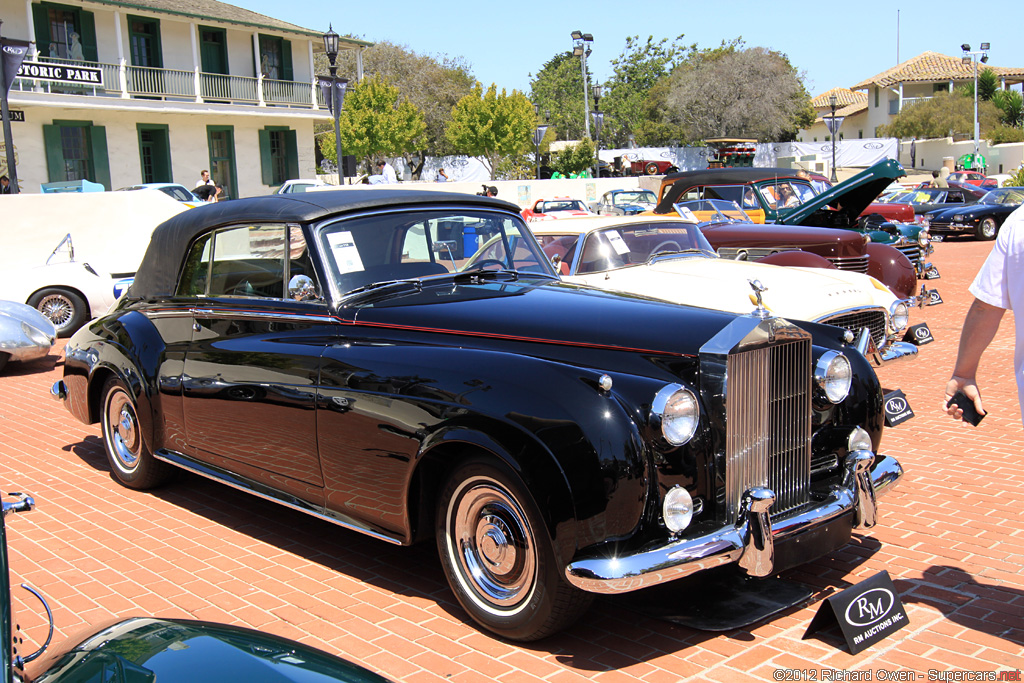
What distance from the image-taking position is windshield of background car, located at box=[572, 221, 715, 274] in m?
7.53

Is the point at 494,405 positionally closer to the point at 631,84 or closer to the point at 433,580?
the point at 433,580

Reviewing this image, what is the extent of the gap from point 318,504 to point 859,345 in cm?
315

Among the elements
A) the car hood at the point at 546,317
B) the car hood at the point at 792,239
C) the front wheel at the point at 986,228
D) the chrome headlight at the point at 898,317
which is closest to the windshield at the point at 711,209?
the car hood at the point at 792,239

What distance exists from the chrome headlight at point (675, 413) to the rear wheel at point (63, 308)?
10694 mm

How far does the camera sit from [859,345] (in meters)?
5.02

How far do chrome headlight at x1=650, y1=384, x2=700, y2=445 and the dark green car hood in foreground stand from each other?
1508mm

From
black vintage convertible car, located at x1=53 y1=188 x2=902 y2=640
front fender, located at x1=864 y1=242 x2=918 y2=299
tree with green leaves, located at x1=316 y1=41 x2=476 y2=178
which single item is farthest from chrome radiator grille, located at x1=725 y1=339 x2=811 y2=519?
tree with green leaves, located at x1=316 y1=41 x2=476 y2=178

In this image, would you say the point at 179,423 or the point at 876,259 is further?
the point at 876,259

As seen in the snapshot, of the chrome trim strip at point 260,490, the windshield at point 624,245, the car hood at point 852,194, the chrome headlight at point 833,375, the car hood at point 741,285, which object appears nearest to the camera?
the chrome headlight at point 833,375

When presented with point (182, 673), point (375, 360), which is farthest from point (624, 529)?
point (182, 673)

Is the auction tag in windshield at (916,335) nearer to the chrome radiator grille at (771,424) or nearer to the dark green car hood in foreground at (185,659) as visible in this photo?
the chrome radiator grille at (771,424)

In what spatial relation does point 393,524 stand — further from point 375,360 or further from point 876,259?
point 876,259

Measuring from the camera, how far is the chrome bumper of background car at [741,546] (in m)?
3.06

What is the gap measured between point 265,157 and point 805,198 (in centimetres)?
2355
